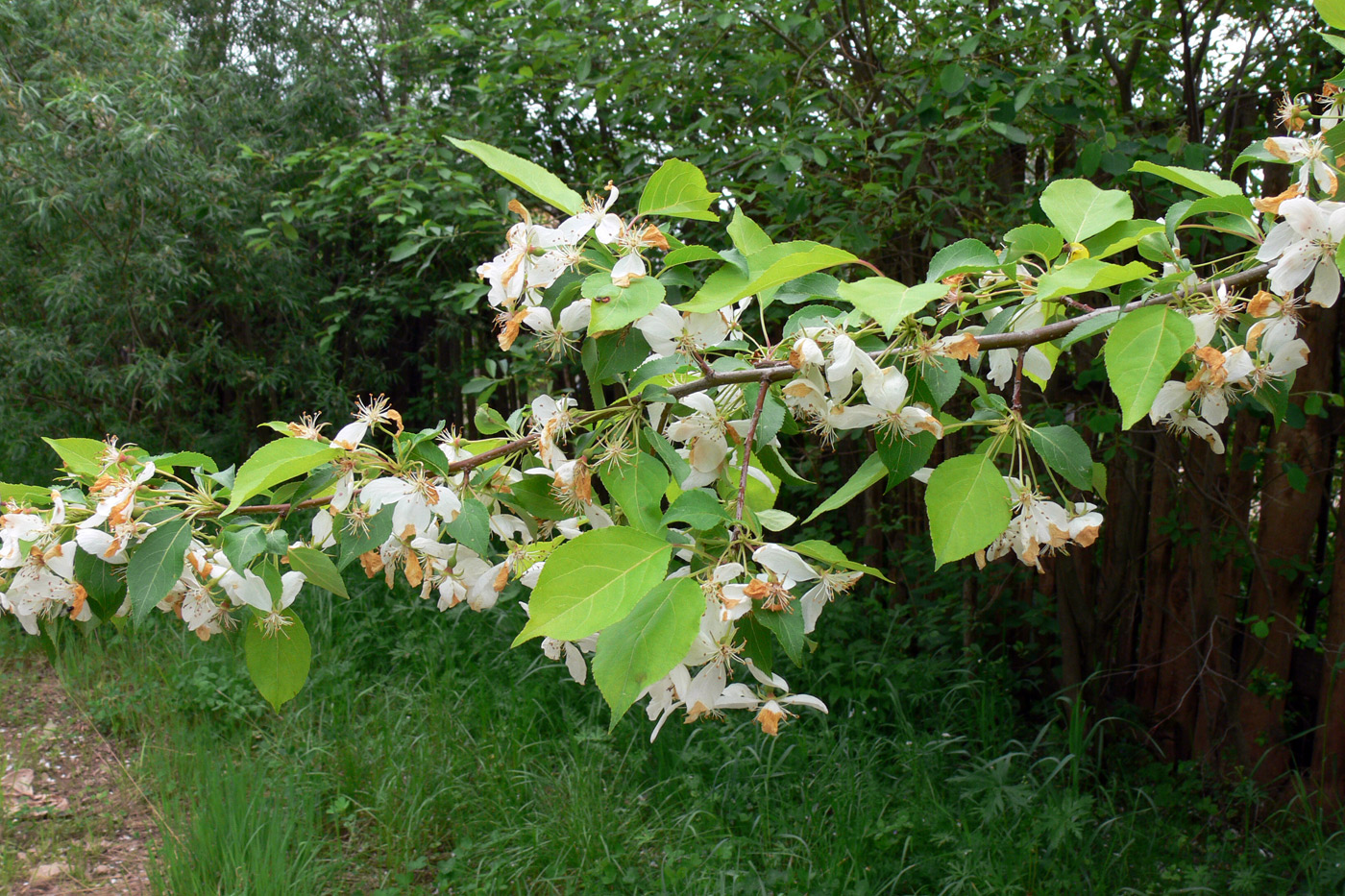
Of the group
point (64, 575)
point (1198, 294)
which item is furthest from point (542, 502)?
point (1198, 294)

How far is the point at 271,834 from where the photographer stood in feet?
7.23

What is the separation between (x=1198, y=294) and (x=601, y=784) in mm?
2222

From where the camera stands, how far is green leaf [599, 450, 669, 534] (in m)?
0.65

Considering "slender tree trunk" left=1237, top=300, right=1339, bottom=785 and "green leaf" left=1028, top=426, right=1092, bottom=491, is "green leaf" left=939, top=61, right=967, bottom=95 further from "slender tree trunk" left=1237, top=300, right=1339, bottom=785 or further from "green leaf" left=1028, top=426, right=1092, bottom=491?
"green leaf" left=1028, top=426, right=1092, bottom=491

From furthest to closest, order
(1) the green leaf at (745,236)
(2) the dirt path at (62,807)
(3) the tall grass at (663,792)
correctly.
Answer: (2) the dirt path at (62,807), (3) the tall grass at (663,792), (1) the green leaf at (745,236)

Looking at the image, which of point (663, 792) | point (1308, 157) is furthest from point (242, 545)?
point (663, 792)

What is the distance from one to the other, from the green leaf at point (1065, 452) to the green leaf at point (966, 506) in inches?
1.8

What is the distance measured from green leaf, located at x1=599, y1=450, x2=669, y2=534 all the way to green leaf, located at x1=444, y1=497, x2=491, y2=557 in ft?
0.32

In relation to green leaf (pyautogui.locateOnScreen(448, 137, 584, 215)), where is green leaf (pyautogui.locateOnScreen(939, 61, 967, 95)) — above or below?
above

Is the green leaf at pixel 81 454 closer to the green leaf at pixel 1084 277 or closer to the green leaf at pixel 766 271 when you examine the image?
the green leaf at pixel 766 271

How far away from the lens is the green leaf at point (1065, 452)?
67 cm

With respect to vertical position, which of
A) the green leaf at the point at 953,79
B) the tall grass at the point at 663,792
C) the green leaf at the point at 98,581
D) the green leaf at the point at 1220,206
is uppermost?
the green leaf at the point at 953,79

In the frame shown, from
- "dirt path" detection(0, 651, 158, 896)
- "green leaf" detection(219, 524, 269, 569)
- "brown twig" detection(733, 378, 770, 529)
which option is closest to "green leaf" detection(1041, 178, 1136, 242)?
"brown twig" detection(733, 378, 770, 529)

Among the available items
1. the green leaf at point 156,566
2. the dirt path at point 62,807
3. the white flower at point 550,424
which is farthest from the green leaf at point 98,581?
the dirt path at point 62,807
